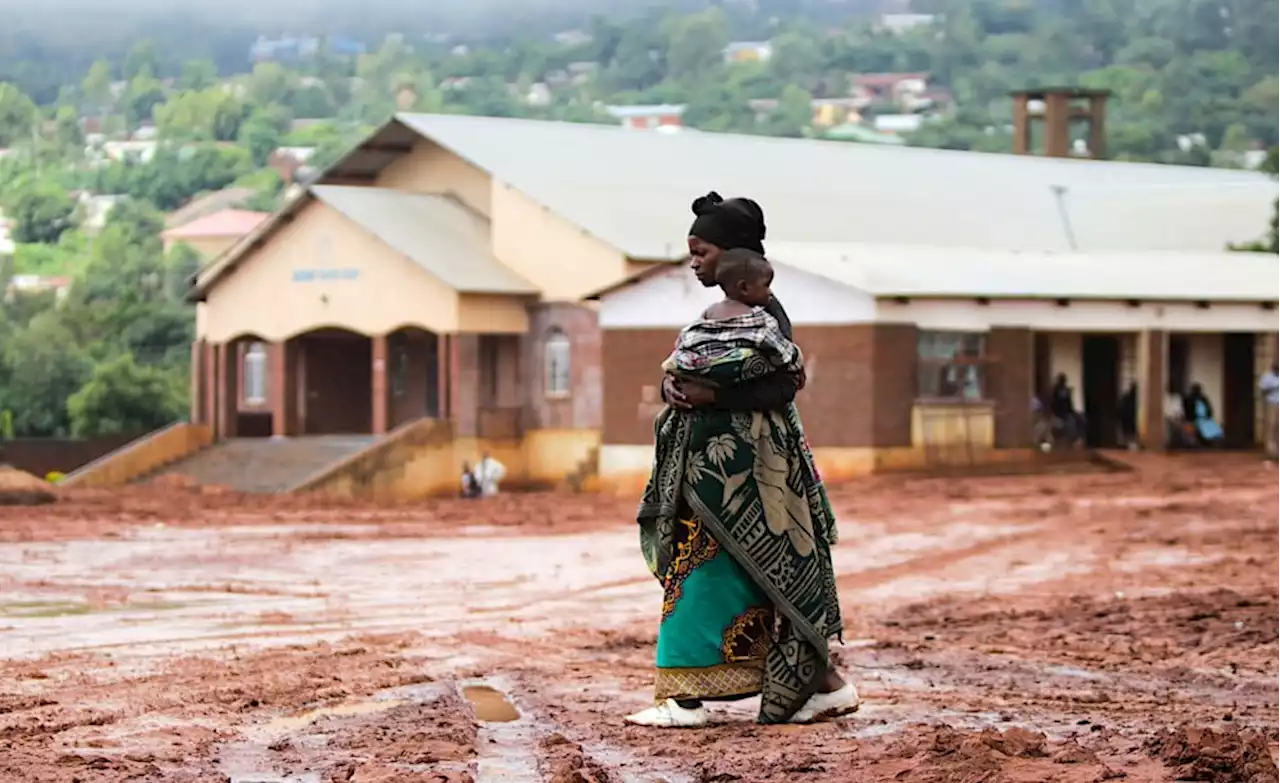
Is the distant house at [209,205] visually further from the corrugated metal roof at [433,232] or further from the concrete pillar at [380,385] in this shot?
the concrete pillar at [380,385]

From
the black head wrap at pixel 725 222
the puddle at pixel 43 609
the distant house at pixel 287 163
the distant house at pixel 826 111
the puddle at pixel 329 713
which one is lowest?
the puddle at pixel 43 609

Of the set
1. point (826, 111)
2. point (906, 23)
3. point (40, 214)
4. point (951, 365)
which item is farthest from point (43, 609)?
point (906, 23)

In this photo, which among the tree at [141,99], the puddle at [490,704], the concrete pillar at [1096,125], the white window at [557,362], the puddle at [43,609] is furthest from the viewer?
the tree at [141,99]

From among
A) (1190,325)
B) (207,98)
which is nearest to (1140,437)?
(1190,325)

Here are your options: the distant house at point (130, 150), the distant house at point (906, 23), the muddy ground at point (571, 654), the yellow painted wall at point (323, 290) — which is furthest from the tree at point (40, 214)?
the distant house at point (906, 23)

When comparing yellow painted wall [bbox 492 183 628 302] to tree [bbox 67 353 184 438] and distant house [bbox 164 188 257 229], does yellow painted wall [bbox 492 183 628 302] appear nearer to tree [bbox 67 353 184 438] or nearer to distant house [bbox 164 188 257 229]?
tree [bbox 67 353 184 438]

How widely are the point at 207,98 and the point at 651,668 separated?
118751mm

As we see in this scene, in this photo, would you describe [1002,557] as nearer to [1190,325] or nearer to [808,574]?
[808,574]

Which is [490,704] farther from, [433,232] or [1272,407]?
[433,232]

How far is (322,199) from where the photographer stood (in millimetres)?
38250

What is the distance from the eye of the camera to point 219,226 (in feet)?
267

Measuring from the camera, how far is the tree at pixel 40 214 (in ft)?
271

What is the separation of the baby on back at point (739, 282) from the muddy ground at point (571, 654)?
154cm

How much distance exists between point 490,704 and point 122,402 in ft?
138
